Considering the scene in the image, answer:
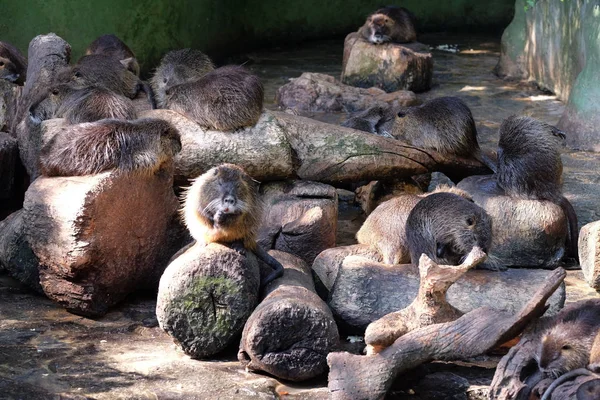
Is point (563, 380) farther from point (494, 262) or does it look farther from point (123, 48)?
point (123, 48)

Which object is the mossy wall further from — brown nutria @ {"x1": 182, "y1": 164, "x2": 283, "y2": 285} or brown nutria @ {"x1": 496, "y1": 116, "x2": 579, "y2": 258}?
brown nutria @ {"x1": 496, "y1": 116, "x2": 579, "y2": 258}

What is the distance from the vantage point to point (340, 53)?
15016mm

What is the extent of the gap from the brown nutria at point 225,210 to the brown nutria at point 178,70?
2.39 m

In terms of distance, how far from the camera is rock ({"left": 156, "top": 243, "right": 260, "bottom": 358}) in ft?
17.0

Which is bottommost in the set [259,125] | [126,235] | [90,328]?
[90,328]

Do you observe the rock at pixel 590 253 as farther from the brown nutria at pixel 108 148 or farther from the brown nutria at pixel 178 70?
the brown nutria at pixel 178 70

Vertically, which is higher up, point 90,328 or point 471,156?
point 471,156

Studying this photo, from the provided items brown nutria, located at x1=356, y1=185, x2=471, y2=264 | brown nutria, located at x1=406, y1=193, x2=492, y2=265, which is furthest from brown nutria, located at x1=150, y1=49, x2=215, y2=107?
brown nutria, located at x1=406, y1=193, x2=492, y2=265

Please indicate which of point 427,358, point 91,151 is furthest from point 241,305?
point 91,151

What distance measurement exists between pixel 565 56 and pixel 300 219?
Answer: 18.9 feet

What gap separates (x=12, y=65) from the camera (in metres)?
8.55

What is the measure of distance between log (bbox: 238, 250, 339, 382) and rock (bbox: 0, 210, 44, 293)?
6.09 ft

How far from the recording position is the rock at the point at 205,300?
519cm

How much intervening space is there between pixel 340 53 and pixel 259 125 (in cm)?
826
